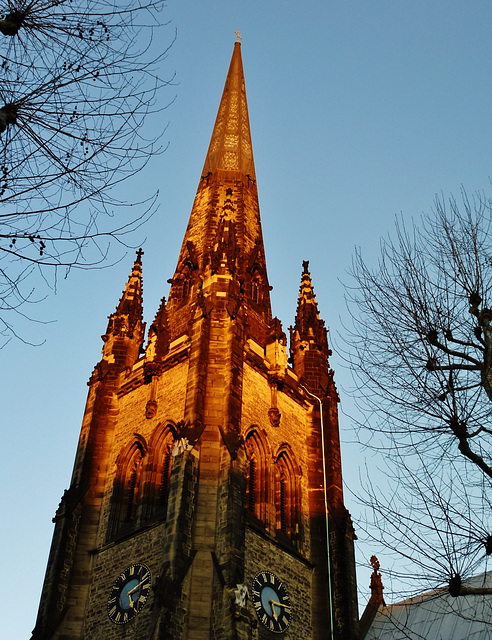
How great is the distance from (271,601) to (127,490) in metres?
6.18

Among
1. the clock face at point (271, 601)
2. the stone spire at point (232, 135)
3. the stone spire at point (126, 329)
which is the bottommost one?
the clock face at point (271, 601)

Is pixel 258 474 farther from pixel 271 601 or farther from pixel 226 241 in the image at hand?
pixel 226 241

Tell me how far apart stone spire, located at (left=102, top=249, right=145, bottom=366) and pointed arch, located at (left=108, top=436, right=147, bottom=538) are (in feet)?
15.5

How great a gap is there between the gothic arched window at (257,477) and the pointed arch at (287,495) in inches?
22.6

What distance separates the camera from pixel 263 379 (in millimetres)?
27172

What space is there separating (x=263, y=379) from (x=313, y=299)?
285 inches

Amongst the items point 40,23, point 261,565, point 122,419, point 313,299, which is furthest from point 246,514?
point 40,23

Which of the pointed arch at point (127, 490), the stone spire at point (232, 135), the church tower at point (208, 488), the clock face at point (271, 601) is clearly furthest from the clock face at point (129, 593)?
the stone spire at point (232, 135)

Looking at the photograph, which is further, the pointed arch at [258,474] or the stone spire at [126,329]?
the stone spire at [126,329]

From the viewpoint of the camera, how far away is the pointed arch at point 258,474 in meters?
23.9

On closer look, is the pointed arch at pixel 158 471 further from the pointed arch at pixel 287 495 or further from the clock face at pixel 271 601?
the clock face at pixel 271 601

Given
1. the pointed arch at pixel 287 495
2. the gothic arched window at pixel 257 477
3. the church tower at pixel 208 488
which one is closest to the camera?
the church tower at pixel 208 488

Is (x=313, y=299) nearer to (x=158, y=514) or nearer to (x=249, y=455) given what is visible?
(x=249, y=455)

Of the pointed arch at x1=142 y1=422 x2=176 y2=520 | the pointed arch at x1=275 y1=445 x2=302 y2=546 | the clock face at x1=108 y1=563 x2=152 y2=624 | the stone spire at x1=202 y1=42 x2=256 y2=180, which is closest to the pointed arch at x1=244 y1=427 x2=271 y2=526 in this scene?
the pointed arch at x1=275 y1=445 x2=302 y2=546
